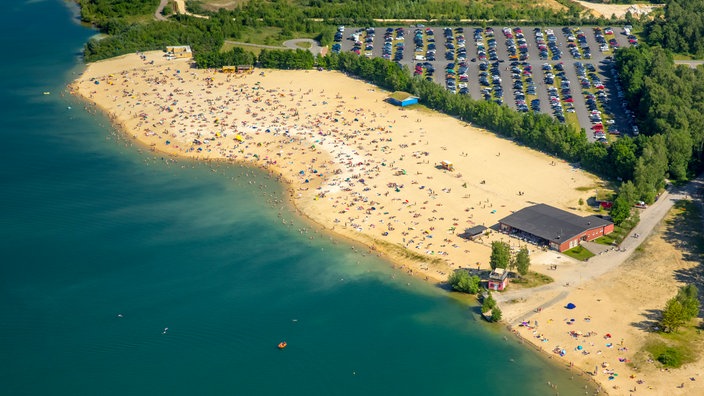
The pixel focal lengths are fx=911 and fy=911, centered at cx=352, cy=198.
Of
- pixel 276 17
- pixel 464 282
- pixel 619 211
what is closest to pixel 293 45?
pixel 276 17

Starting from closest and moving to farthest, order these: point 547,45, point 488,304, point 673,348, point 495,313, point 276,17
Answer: point 673,348 → point 495,313 → point 488,304 → point 547,45 → point 276,17

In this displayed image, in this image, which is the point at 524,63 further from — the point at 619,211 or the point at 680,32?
the point at 619,211

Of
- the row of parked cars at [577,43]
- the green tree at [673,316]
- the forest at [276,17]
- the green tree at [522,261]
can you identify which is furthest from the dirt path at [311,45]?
the green tree at [673,316]

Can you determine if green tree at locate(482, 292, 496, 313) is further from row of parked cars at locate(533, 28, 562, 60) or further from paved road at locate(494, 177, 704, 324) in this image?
row of parked cars at locate(533, 28, 562, 60)

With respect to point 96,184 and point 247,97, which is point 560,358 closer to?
point 96,184

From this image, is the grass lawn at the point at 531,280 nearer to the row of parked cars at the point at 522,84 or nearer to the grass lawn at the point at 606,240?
the grass lawn at the point at 606,240

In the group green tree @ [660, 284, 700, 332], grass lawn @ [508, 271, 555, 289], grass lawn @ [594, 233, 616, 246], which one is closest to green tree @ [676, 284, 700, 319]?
green tree @ [660, 284, 700, 332]
